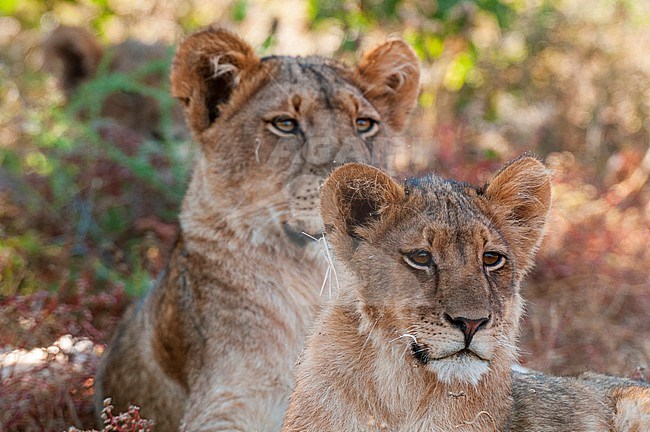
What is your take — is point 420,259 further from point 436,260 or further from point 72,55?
point 72,55

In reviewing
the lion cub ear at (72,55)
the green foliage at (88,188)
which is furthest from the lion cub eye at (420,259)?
the lion cub ear at (72,55)

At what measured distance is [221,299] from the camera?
165 inches

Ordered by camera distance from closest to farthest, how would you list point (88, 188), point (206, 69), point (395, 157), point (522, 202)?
1. point (522, 202)
2. point (206, 69)
3. point (395, 157)
4. point (88, 188)

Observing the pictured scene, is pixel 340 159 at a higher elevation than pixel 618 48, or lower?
lower

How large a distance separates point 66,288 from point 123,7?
18.6ft

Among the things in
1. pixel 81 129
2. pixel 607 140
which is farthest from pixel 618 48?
pixel 81 129

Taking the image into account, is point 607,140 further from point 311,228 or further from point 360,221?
point 360,221

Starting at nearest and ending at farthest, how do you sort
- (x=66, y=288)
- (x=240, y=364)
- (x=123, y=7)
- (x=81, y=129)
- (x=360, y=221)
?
1. (x=360, y=221)
2. (x=240, y=364)
3. (x=66, y=288)
4. (x=81, y=129)
5. (x=123, y=7)

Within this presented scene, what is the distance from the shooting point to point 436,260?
9.43 feet

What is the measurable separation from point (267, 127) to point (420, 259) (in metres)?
1.55

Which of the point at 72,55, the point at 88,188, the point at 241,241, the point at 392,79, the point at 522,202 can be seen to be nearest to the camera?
the point at 522,202

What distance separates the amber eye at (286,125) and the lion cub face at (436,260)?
1097mm

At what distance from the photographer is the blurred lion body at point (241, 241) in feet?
13.3

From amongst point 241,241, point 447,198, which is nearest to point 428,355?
point 447,198
